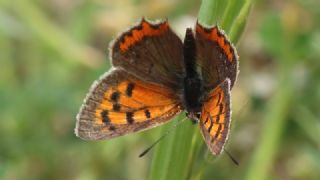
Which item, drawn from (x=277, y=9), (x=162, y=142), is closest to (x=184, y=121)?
(x=162, y=142)

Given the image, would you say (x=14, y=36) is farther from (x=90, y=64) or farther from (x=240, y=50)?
(x=240, y=50)

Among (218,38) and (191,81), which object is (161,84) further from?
(218,38)

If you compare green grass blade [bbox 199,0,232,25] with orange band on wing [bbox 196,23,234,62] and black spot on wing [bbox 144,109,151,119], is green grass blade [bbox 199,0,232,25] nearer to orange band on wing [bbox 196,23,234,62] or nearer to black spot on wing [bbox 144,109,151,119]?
Result: orange band on wing [bbox 196,23,234,62]

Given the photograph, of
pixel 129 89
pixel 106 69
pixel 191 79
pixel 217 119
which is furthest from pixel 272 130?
A: pixel 217 119

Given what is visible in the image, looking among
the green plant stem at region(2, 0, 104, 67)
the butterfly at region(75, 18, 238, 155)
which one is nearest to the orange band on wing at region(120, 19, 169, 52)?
the butterfly at region(75, 18, 238, 155)

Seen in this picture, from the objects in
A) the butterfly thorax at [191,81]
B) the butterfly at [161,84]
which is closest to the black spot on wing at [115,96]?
the butterfly at [161,84]

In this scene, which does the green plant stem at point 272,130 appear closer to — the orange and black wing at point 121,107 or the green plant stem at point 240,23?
the orange and black wing at point 121,107
